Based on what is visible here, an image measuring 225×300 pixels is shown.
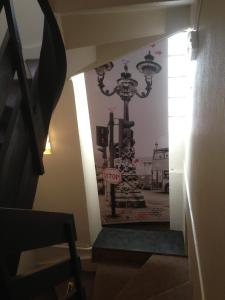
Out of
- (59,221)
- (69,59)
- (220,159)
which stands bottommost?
(59,221)

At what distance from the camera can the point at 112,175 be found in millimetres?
3928

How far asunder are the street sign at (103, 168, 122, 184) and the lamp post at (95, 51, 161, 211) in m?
0.06

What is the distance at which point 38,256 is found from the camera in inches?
163

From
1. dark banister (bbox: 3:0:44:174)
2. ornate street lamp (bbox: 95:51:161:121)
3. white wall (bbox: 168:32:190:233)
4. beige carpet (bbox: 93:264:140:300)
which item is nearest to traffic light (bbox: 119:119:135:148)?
ornate street lamp (bbox: 95:51:161:121)

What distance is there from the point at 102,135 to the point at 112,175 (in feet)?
1.79

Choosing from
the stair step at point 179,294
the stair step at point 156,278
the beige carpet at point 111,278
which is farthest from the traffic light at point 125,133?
the stair step at point 179,294

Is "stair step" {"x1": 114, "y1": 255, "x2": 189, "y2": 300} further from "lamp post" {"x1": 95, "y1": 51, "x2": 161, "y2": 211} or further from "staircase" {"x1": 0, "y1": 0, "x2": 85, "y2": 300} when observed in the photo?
"staircase" {"x1": 0, "y1": 0, "x2": 85, "y2": 300}

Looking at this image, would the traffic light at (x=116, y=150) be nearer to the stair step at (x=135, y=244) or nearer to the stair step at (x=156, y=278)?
the stair step at (x=135, y=244)

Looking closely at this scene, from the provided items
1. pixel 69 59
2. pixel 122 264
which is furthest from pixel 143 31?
pixel 122 264

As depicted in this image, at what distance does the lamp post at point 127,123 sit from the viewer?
11.0 feet

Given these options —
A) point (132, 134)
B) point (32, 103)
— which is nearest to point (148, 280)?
point (132, 134)

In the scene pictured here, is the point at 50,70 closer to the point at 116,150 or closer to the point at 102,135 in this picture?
the point at 102,135

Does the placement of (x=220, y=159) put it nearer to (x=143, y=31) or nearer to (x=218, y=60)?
(x=218, y=60)

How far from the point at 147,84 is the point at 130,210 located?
1.64m
